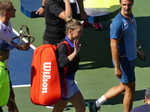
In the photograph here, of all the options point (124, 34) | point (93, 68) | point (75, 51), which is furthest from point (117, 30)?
point (93, 68)

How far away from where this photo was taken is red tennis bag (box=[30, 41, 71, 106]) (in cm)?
661

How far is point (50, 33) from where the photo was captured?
7.96 m

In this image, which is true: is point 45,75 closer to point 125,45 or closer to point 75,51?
point 75,51

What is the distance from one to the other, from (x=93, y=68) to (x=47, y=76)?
10.7ft

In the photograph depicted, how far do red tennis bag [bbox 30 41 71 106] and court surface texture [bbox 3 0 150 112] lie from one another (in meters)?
1.38

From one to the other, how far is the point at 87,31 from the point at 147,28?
1611 mm

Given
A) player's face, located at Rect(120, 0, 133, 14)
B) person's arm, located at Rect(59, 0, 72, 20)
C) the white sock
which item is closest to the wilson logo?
person's arm, located at Rect(59, 0, 72, 20)

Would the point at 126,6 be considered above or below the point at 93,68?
above

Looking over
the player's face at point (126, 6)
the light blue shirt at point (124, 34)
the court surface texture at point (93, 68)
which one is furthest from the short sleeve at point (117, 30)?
the court surface texture at point (93, 68)

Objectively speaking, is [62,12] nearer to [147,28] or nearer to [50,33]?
[50,33]

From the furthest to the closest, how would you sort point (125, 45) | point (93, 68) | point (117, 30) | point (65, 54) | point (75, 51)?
point (93, 68) < point (125, 45) < point (117, 30) < point (65, 54) < point (75, 51)

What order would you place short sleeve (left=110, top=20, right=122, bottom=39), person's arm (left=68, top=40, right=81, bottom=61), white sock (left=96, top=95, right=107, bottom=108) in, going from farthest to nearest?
white sock (left=96, top=95, right=107, bottom=108) → short sleeve (left=110, top=20, right=122, bottom=39) → person's arm (left=68, top=40, right=81, bottom=61)

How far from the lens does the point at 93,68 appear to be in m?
9.80

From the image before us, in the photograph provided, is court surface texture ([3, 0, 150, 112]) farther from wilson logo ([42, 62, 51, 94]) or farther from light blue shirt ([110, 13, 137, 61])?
wilson logo ([42, 62, 51, 94])
